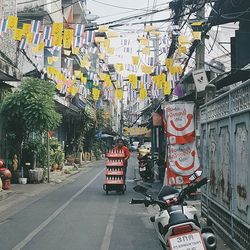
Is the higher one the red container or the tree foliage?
the tree foliage

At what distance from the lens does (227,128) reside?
802 centimetres

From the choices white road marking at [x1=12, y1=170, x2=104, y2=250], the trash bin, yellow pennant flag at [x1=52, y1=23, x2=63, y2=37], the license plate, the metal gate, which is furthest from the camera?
the trash bin

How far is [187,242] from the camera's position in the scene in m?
5.04

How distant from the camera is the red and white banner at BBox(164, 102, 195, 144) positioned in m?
13.4

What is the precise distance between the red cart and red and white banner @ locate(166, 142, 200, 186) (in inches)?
149

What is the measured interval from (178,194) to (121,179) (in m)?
11.3

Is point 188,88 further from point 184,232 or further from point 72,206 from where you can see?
point 184,232

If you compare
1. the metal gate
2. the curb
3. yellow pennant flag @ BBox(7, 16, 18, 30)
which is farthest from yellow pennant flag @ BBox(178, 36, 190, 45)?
the curb

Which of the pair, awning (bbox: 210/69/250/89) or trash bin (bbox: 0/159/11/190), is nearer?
awning (bbox: 210/69/250/89)

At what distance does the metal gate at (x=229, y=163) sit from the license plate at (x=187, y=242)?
66.9 inches

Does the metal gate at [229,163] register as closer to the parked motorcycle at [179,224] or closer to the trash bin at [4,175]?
the parked motorcycle at [179,224]

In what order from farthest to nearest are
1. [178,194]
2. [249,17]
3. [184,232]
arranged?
[249,17] < [178,194] < [184,232]

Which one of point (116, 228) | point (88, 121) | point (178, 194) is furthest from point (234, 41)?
point (88, 121)

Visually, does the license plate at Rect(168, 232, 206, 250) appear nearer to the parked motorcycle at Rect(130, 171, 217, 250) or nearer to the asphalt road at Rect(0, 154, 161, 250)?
the parked motorcycle at Rect(130, 171, 217, 250)
